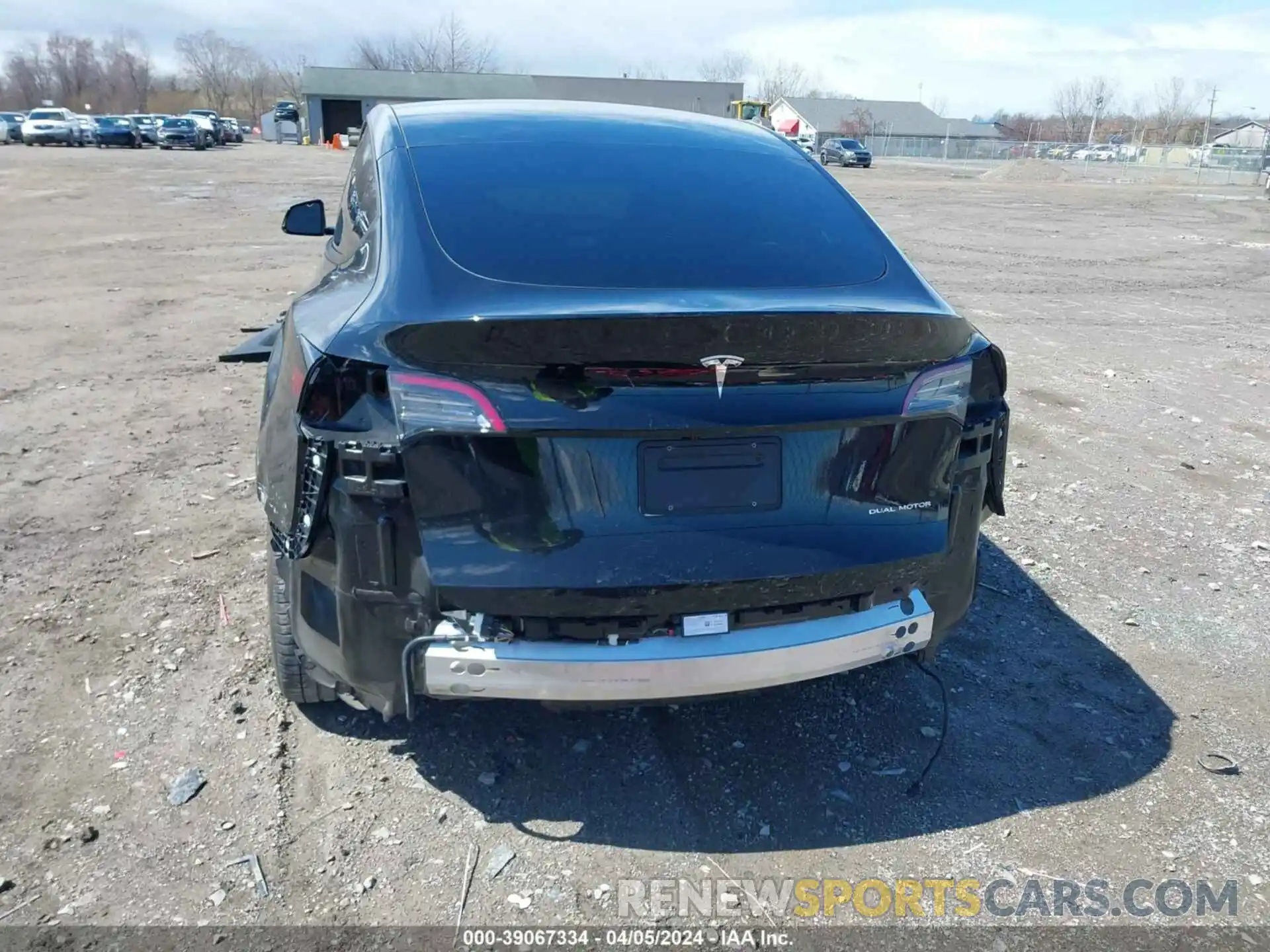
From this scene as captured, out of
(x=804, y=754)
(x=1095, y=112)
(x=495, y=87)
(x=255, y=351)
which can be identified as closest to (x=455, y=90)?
(x=495, y=87)

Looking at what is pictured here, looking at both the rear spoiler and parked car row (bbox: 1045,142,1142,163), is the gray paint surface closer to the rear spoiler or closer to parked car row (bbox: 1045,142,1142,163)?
parked car row (bbox: 1045,142,1142,163)

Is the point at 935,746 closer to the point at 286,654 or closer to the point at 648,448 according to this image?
the point at 648,448

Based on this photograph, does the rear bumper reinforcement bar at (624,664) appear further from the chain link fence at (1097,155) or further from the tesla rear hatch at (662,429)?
the chain link fence at (1097,155)

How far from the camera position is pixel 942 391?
264 centimetres

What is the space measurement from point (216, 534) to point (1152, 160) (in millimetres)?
77375

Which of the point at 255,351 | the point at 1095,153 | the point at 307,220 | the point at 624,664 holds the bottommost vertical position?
the point at 255,351

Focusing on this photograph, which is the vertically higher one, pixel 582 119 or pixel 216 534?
pixel 582 119

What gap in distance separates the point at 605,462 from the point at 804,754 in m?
1.36

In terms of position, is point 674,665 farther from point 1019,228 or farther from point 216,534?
point 1019,228

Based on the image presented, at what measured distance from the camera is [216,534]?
4.47m

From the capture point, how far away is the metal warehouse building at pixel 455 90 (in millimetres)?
74000


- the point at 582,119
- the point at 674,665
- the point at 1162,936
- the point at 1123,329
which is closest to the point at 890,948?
the point at 1162,936

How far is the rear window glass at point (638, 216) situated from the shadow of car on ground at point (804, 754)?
123 cm

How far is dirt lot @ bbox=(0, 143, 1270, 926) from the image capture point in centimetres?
262
